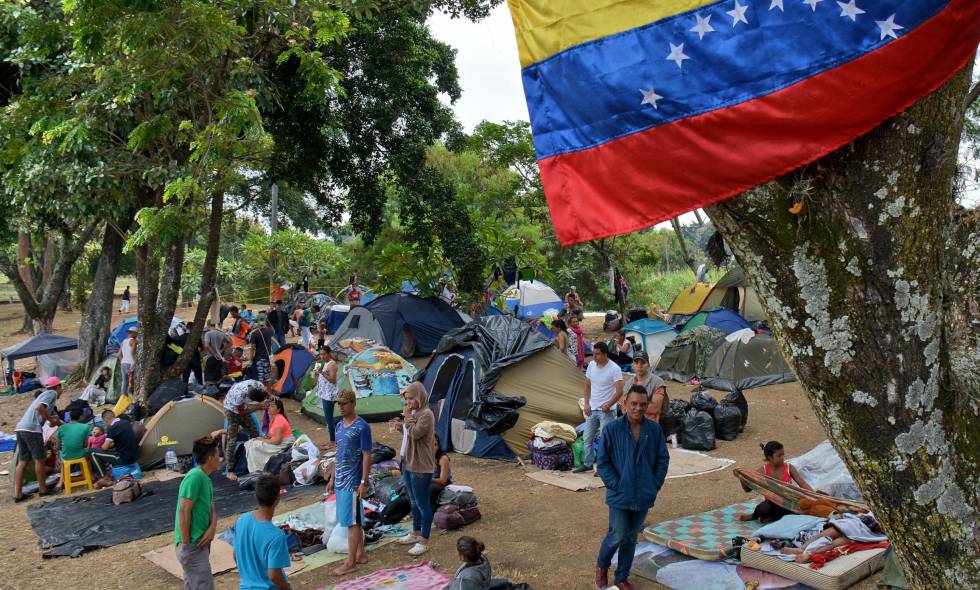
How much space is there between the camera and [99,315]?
1709cm

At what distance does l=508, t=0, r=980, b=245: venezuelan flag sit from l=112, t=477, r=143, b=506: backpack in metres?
7.55

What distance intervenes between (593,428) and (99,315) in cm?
1295

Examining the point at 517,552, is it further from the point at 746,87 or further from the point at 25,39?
the point at 25,39

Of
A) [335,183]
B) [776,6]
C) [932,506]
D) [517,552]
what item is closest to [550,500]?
[517,552]

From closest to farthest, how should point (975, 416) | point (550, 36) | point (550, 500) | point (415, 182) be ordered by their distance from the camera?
point (975, 416), point (550, 36), point (550, 500), point (415, 182)

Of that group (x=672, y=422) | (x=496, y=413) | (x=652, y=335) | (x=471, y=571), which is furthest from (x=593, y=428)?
(x=652, y=335)

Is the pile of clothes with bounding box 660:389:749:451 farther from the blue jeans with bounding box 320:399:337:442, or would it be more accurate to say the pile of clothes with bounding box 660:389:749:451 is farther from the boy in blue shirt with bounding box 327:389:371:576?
the blue jeans with bounding box 320:399:337:442

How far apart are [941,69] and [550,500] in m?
6.22

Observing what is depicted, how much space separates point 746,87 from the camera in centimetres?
261

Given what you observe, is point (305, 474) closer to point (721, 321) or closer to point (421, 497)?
point (421, 497)

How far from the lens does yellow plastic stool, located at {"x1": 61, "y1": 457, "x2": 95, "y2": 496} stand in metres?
9.24

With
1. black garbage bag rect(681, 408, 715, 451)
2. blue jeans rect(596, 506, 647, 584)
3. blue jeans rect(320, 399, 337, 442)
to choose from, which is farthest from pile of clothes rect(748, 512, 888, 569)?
blue jeans rect(320, 399, 337, 442)

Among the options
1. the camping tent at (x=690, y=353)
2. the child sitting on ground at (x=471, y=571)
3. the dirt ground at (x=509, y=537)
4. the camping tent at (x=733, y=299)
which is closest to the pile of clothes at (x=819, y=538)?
the dirt ground at (x=509, y=537)

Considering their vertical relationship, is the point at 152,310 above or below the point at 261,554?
above
